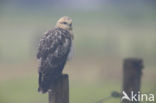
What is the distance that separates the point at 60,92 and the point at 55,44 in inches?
20.0

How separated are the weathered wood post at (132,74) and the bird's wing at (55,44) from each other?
51 centimetres

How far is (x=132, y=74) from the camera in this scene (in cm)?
243

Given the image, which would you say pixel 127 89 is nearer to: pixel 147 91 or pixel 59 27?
pixel 147 91

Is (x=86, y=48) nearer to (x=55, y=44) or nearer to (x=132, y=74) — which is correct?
(x=55, y=44)

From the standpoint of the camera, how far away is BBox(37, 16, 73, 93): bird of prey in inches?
96.0

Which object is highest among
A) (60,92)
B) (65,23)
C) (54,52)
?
(65,23)

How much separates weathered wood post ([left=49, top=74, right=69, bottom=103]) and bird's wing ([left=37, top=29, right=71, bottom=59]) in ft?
1.10

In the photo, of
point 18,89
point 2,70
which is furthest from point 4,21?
point 18,89

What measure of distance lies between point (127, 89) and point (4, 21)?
1.25m

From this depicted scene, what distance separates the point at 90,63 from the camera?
2.86m

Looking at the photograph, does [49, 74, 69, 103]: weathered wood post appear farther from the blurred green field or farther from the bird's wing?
the blurred green field

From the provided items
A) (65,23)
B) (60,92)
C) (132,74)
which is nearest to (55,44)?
(65,23)

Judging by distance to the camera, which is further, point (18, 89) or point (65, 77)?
point (18, 89)

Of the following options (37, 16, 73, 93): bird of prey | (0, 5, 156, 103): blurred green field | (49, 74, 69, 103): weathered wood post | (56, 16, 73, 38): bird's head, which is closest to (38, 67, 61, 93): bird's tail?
(37, 16, 73, 93): bird of prey
